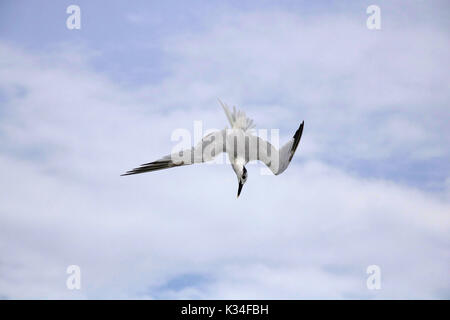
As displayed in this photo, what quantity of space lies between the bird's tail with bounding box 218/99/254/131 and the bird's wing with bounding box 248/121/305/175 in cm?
36

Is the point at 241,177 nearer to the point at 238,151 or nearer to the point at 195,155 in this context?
the point at 238,151

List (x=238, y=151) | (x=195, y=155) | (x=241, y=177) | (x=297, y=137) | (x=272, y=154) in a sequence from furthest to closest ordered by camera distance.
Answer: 1. (x=297, y=137)
2. (x=272, y=154)
3. (x=241, y=177)
4. (x=238, y=151)
5. (x=195, y=155)

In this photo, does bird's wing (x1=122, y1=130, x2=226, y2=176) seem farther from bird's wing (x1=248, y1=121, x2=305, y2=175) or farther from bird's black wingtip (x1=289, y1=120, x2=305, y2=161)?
bird's black wingtip (x1=289, y1=120, x2=305, y2=161)

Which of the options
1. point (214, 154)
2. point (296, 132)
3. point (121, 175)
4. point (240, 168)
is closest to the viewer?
point (121, 175)

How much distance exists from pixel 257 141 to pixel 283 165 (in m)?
0.88

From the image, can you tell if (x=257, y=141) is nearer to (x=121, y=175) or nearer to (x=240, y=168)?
(x=240, y=168)

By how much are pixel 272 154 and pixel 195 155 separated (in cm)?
219

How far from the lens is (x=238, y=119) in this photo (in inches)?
481

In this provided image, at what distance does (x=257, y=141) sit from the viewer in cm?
1210

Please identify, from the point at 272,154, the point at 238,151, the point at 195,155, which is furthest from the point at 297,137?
the point at 195,155

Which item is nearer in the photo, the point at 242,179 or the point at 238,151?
the point at 238,151

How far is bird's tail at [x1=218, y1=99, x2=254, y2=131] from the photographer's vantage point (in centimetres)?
1221
